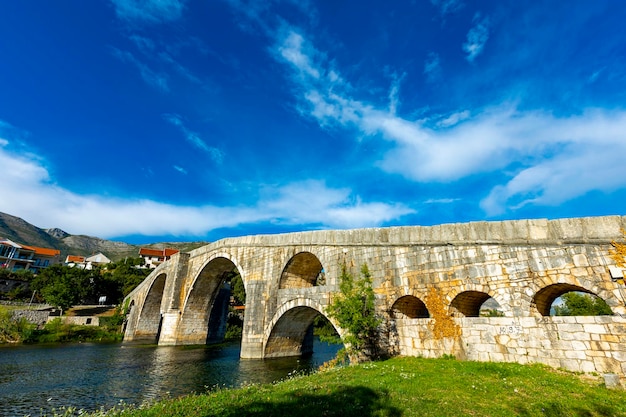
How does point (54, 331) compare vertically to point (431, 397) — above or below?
below

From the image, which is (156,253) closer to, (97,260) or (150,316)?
(97,260)

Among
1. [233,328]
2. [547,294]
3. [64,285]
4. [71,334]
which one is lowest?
[71,334]

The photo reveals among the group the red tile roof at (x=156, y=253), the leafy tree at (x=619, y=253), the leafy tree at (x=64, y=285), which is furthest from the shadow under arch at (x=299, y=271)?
the red tile roof at (x=156, y=253)

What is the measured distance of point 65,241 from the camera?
169 meters

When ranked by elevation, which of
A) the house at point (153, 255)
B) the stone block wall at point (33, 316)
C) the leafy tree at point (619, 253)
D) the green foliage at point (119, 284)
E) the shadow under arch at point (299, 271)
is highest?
the house at point (153, 255)

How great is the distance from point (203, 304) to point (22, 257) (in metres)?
66.7

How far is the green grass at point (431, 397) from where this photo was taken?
5.48 m

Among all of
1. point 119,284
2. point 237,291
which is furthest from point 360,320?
point 119,284

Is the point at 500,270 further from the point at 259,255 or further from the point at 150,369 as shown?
the point at 150,369

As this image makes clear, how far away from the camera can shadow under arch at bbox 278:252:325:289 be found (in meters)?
18.8

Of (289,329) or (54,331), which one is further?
(54,331)

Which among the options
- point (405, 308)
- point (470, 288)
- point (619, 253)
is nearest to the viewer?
point (619, 253)

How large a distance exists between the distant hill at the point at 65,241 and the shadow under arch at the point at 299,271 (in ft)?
371

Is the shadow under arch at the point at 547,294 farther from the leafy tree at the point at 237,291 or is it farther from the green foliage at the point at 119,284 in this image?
the green foliage at the point at 119,284
